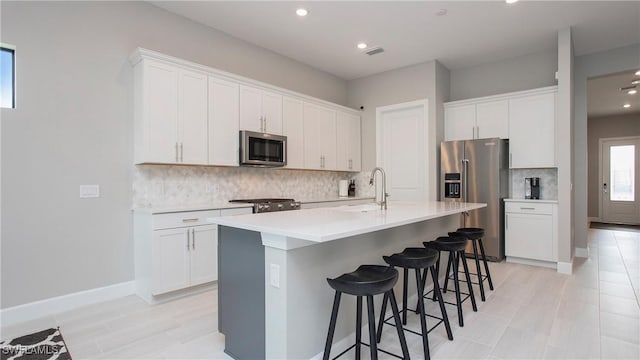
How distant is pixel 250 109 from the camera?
161 inches

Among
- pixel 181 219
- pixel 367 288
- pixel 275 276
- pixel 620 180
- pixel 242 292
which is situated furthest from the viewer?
pixel 620 180

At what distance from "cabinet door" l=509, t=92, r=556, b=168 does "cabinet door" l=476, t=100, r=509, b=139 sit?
7 cm

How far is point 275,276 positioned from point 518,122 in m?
4.42

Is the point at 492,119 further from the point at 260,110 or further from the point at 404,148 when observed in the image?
the point at 260,110

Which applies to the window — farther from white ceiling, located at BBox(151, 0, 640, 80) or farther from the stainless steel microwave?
the stainless steel microwave

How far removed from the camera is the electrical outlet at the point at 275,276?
1.80 m

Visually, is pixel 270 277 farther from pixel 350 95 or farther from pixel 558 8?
pixel 350 95

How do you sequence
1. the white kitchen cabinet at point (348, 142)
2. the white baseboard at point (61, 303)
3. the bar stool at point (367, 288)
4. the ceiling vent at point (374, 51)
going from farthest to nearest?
the white kitchen cabinet at point (348, 142) → the ceiling vent at point (374, 51) → the white baseboard at point (61, 303) → the bar stool at point (367, 288)

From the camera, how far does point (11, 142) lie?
2688 millimetres

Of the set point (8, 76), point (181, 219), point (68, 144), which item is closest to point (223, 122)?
point (181, 219)

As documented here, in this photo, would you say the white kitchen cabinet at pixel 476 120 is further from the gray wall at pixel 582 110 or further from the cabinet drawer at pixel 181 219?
the cabinet drawer at pixel 181 219

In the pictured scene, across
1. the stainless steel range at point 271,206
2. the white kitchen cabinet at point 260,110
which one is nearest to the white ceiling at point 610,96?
the white kitchen cabinet at point 260,110

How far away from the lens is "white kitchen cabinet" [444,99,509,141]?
4840 millimetres

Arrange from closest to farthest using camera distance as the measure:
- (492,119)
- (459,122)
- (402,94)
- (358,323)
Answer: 1. (358,323)
2. (492,119)
3. (459,122)
4. (402,94)
